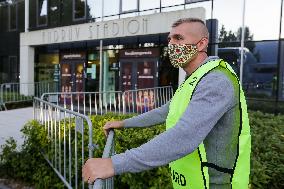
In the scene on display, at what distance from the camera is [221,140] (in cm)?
187

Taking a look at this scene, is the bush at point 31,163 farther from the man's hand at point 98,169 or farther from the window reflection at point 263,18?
the window reflection at point 263,18

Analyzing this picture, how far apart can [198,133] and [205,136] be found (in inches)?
2.0

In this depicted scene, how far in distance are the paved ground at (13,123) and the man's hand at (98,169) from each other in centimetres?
755

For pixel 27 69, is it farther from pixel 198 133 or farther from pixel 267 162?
pixel 198 133

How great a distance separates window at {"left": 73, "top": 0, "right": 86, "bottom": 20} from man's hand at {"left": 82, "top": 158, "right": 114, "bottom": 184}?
56.5 feet

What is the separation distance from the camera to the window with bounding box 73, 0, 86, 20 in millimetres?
18339

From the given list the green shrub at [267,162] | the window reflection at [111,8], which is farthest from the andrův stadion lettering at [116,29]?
the green shrub at [267,162]

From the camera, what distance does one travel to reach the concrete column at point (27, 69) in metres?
20.4

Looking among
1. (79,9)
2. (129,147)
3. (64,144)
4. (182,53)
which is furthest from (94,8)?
(182,53)

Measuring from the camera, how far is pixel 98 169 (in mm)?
1650

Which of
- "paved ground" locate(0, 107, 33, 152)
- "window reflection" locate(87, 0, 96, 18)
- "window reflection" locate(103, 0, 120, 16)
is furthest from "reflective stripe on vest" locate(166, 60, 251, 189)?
"window reflection" locate(87, 0, 96, 18)

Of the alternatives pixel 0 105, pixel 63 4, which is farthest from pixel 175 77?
pixel 63 4

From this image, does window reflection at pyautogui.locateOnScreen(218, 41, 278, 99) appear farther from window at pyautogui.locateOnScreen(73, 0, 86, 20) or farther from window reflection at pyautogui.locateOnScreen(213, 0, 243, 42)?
window at pyautogui.locateOnScreen(73, 0, 86, 20)

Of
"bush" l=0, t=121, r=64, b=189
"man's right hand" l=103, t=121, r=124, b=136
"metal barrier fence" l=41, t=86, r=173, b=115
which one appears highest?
"man's right hand" l=103, t=121, r=124, b=136
